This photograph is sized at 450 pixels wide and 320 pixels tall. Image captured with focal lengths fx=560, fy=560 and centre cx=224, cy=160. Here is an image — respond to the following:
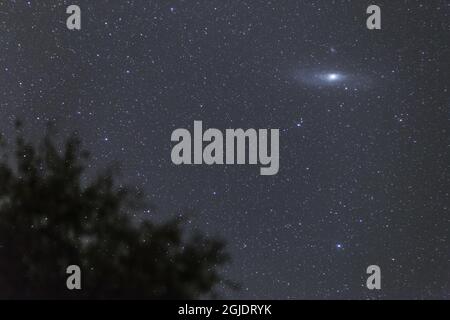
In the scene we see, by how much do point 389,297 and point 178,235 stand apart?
673mm

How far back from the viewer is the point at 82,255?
→ 5.65 ft

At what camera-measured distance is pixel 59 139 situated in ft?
5.70

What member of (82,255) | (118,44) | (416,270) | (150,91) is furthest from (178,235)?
(416,270)

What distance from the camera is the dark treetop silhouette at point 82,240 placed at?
1.70 m

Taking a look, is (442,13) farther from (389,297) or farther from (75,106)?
(75,106)

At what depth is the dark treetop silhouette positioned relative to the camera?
5.59 ft

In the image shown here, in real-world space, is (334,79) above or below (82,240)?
above

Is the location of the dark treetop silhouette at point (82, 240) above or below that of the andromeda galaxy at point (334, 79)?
below

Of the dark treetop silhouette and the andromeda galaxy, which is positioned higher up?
the andromeda galaxy

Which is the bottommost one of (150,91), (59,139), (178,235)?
(178,235)

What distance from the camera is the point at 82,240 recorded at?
175 cm
